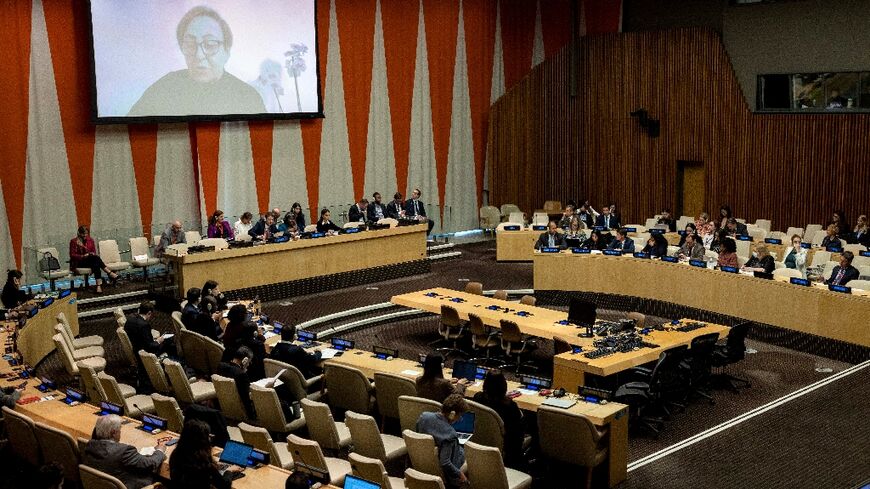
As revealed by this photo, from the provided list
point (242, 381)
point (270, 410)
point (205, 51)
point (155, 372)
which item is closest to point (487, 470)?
point (270, 410)

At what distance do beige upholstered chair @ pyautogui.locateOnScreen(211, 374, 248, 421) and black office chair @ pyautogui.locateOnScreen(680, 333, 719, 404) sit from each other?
4562mm

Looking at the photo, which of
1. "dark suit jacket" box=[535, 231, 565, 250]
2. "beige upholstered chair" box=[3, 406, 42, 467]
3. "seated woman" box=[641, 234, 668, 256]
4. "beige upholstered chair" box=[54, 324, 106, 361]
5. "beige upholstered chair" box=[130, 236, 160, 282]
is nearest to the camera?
"beige upholstered chair" box=[3, 406, 42, 467]

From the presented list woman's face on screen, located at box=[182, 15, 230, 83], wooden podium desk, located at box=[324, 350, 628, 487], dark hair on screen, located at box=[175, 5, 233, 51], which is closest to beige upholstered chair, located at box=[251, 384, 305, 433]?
wooden podium desk, located at box=[324, 350, 628, 487]

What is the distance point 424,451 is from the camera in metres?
6.83

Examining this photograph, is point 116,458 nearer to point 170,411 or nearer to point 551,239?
point 170,411

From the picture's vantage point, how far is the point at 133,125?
16016 millimetres

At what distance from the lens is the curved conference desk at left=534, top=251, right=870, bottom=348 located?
37.1 feet

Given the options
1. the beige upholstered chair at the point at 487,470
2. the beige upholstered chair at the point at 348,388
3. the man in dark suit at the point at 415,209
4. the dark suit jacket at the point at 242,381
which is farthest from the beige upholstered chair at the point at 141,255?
the beige upholstered chair at the point at 487,470

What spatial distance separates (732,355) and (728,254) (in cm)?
310

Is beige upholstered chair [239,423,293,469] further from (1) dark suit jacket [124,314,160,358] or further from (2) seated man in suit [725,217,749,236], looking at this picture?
(2) seated man in suit [725,217,749,236]

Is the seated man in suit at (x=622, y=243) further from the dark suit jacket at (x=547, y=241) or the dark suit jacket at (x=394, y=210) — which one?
the dark suit jacket at (x=394, y=210)

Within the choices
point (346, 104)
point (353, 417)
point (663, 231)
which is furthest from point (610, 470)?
point (346, 104)

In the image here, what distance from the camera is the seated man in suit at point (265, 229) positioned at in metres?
15.1

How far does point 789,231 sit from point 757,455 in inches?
351
